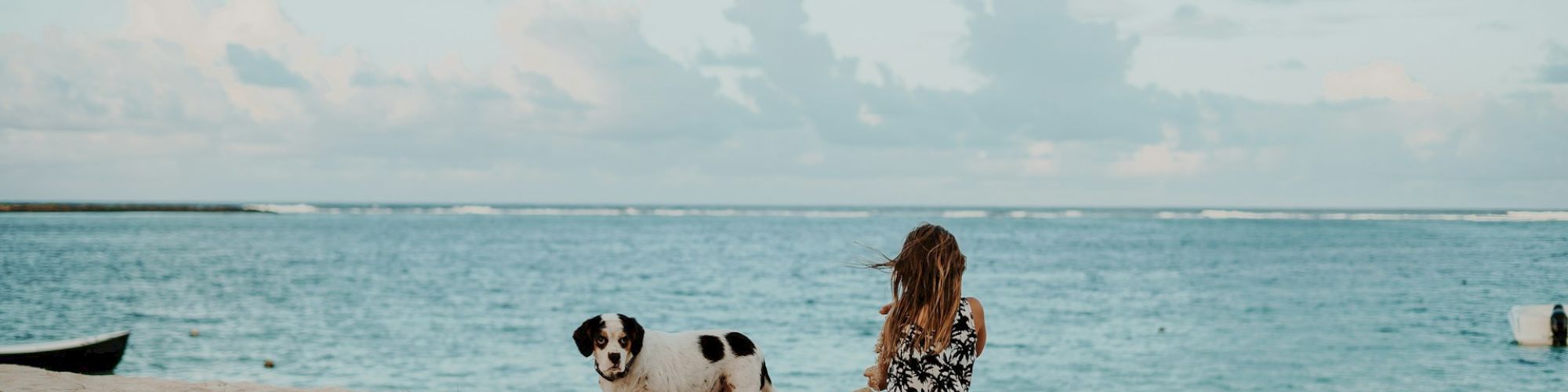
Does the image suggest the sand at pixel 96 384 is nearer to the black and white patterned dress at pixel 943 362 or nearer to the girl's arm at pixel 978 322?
the black and white patterned dress at pixel 943 362

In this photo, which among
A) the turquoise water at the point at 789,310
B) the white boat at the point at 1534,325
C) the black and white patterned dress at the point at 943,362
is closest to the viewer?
the black and white patterned dress at the point at 943,362

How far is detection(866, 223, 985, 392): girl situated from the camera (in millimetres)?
5660

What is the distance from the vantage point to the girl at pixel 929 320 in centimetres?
566

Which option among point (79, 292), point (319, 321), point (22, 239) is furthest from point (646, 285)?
point (22, 239)

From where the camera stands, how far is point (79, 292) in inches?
1421

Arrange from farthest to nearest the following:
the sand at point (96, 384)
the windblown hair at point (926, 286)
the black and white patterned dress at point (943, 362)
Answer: the sand at point (96, 384) < the black and white patterned dress at point (943, 362) < the windblown hair at point (926, 286)

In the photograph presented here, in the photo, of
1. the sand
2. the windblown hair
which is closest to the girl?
the windblown hair

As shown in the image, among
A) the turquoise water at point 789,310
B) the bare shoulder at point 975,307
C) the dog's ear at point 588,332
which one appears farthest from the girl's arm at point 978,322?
the turquoise water at point 789,310

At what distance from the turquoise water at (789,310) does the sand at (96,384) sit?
6870 mm

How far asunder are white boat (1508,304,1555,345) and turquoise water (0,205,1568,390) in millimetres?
304

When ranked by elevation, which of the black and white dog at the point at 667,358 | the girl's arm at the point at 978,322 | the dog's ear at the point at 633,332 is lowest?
the black and white dog at the point at 667,358

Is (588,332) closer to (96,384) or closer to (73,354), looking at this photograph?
(96,384)

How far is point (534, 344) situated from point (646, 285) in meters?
18.5

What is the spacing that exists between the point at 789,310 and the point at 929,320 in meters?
25.1
